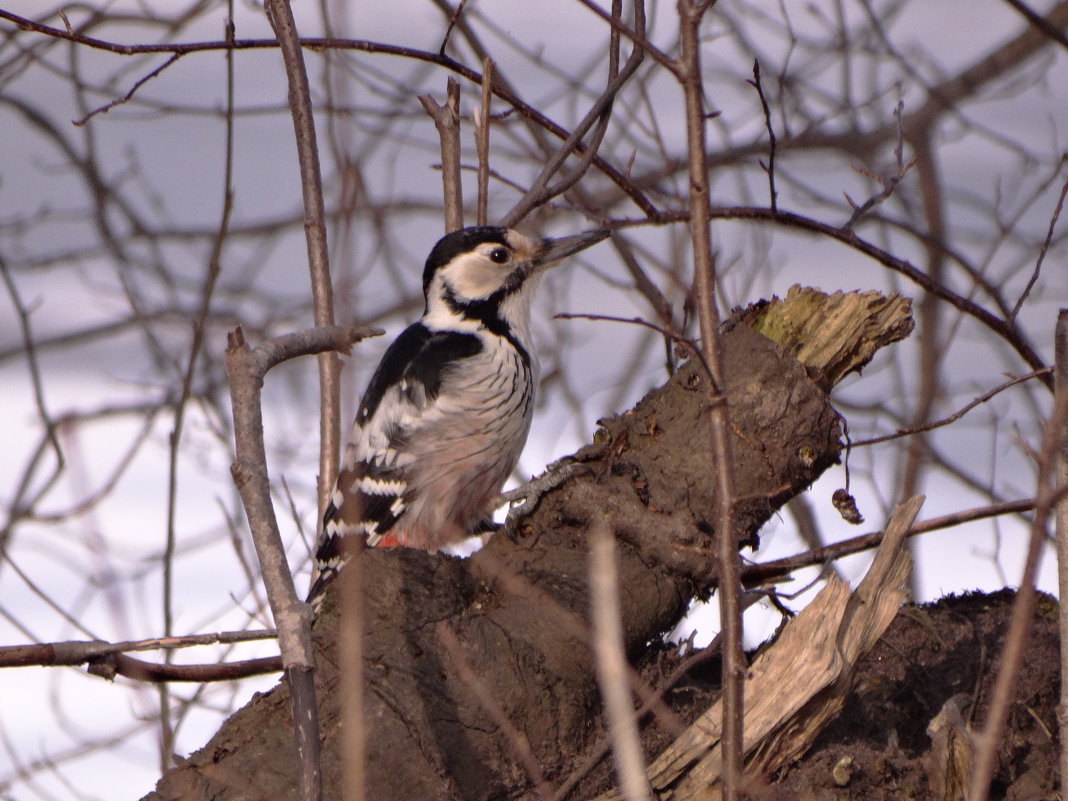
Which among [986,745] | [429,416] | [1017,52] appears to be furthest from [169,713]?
[1017,52]

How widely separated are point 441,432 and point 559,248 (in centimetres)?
79

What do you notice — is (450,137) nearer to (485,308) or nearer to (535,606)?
(485,308)

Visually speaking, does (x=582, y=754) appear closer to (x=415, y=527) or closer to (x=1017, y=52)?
(x=415, y=527)

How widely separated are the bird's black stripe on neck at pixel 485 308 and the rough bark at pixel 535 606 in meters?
0.99

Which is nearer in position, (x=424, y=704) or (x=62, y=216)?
(x=424, y=704)

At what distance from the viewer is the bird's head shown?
350 centimetres

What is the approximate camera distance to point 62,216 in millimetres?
4336

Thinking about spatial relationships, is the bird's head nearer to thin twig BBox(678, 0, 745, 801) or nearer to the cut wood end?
the cut wood end

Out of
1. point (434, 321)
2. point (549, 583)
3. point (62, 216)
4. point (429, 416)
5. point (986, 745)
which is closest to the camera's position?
point (986, 745)

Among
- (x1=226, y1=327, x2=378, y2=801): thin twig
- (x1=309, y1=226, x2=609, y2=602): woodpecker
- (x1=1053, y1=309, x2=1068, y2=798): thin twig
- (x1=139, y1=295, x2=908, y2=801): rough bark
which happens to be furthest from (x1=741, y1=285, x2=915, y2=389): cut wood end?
(x1=226, y1=327, x2=378, y2=801): thin twig

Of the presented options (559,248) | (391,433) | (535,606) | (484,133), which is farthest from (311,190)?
(535,606)

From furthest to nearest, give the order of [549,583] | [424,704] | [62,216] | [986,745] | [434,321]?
1. [62,216]
2. [434,321]
3. [549,583]
4. [424,704]
5. [986,745]

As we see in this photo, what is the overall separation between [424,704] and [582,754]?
0.33 meters

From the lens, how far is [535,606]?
91.8 inches
